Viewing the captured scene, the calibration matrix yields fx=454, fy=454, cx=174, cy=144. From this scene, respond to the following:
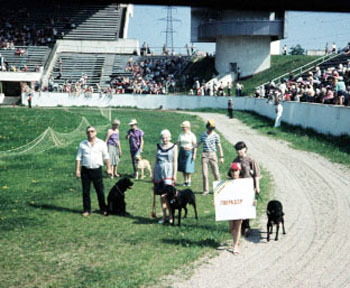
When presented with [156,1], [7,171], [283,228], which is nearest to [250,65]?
[7,171]

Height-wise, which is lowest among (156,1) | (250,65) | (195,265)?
(195,265)

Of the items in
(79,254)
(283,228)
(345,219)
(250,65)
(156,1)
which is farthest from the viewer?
(250,65)

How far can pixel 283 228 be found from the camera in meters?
8.62

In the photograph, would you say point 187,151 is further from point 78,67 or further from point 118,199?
point 78,67

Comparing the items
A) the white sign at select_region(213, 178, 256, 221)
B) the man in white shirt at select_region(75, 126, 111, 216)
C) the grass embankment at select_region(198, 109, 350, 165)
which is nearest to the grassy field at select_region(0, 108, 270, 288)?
the man in white shirt at select_region(75, 126, 111, 216)

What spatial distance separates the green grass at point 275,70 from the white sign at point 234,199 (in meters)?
40.1

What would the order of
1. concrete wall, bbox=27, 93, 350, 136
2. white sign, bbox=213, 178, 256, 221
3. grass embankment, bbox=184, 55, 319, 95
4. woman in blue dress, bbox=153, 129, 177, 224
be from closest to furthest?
white sign, bbox=213, 178, 256, 221 < woman in blue dress, bbox=153, 129, 177, 224 < concrete wall, bbox=27, 93, 350, 136 < grass embankment, bbox=184, 55, 319, 95

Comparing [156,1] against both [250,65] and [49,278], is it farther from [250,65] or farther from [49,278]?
[250,65]

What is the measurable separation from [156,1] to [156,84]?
52786 mm

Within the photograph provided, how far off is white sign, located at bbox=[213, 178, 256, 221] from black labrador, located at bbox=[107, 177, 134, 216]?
2987mm

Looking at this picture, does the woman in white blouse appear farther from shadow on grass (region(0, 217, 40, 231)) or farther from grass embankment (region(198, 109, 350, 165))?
grass embankment (region(198, 109, 350, 165))

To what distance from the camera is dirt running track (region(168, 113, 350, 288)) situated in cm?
644

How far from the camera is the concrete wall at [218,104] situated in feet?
76.1

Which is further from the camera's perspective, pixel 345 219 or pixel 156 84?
pixel 156 84
